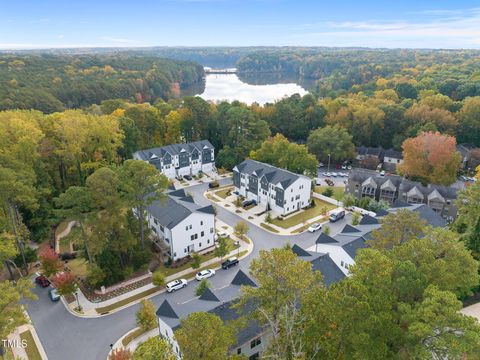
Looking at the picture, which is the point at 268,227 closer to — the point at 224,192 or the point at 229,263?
the point at 229,263

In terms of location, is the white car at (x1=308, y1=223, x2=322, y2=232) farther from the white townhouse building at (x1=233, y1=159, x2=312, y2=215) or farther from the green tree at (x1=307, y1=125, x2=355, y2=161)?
the green tree at (x1=307, y1=125, x2=355, y2=161)

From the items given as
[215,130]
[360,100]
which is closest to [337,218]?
[215,130]

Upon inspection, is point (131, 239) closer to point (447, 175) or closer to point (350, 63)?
point (447, 175)

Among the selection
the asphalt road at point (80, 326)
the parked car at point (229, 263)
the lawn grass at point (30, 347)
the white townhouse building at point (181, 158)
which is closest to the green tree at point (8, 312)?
the lawn grass at point (30, 347)

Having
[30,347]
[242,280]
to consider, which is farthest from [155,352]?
[30,347]

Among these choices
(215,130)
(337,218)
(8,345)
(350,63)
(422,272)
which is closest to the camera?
(422,272)

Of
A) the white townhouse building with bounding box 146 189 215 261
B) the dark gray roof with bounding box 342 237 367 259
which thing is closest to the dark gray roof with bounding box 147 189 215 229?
the white townhouse building with bounding box 146 189 215 261
